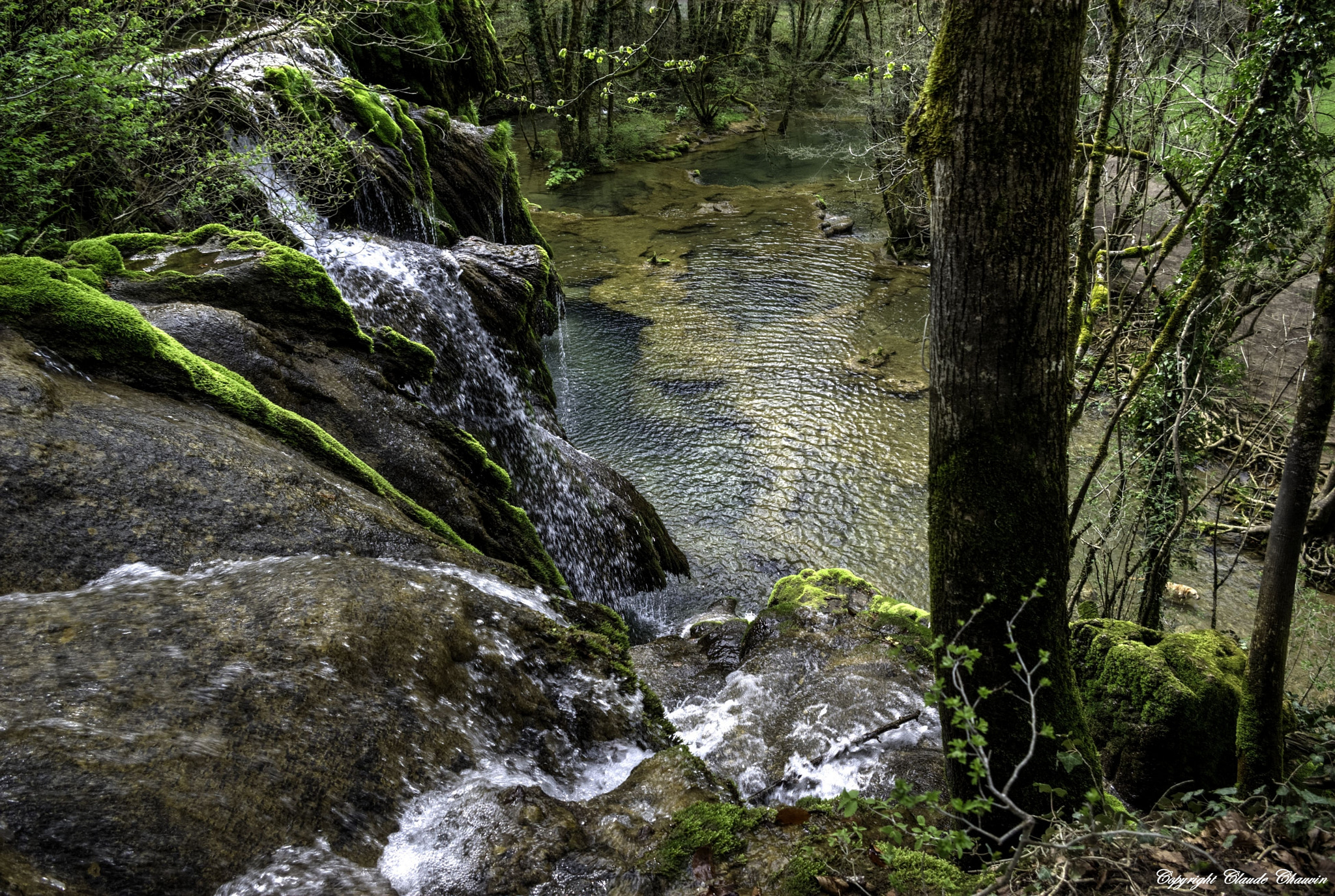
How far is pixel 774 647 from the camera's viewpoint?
5.57m

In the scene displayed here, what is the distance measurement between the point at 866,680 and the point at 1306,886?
2.87 metres

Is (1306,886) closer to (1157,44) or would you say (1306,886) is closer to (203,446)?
(203,446)

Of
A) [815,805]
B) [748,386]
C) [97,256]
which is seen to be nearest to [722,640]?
[815,805]

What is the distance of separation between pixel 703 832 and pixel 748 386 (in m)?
8.92

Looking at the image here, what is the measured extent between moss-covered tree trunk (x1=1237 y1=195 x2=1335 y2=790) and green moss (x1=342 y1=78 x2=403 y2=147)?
880cm

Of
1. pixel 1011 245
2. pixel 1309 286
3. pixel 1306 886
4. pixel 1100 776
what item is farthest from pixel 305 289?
pixel 1309 286

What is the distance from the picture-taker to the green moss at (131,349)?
3.56 metres

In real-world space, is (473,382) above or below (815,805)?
above

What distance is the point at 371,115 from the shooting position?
873cm

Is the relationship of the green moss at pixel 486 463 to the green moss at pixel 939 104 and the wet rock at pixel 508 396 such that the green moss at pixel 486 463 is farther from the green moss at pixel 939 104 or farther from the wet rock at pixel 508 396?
the green moss at pixel 939 104

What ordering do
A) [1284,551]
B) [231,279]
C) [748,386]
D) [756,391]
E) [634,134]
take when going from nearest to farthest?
[1284,551], [231,279], [756,391], [748,386], [634,134]

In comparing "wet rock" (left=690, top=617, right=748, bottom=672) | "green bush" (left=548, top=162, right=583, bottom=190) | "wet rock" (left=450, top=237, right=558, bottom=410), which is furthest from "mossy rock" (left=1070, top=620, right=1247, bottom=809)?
"green bush" (left=548, top=162, right=583, bottom=190)

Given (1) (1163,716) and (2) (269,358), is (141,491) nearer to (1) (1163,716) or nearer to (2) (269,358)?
(2) (269,358)

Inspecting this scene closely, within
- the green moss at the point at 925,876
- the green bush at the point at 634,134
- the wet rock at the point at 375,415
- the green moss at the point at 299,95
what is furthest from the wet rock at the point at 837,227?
the green moss at the point at 925,876
